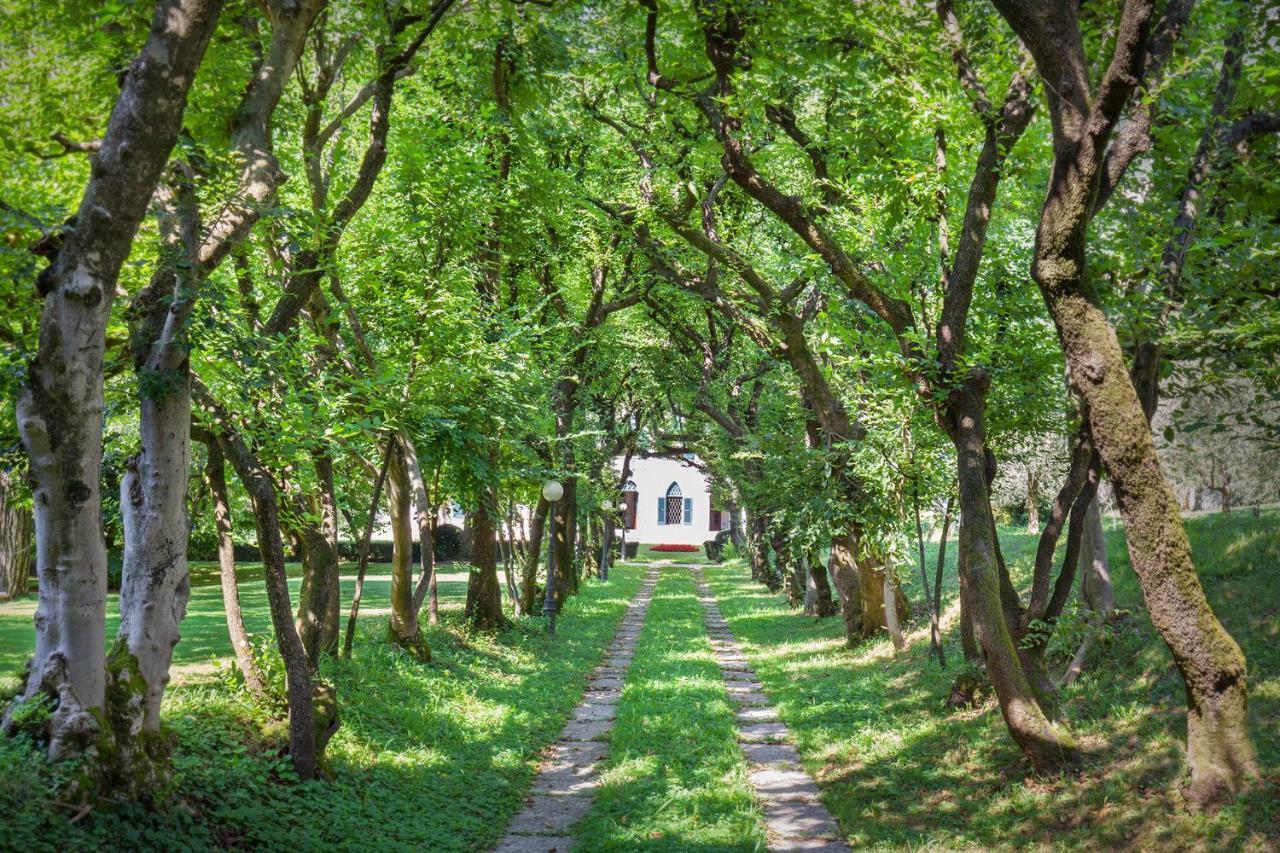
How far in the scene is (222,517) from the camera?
317 inches

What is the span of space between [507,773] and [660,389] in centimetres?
1831

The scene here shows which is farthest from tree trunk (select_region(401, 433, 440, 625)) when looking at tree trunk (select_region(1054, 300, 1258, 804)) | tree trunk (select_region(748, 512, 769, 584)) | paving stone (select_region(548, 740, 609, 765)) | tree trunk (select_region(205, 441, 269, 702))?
tree trunk (select_region(748, 512, 769, 584))

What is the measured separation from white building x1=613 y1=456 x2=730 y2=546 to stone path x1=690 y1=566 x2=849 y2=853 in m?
51.1

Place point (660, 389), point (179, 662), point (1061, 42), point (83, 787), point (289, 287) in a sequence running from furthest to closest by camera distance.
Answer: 1. point (660, 389)
2. point (179, 662)
3. point (289, 287)
4. point (1061, 42)
5. point (83, 787)

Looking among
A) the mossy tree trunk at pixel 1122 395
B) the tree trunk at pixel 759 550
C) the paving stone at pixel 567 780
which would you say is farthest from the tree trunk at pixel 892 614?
the tree trunk at pixel 759 550

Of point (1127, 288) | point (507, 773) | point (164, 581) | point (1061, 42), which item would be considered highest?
point (1061, 42)

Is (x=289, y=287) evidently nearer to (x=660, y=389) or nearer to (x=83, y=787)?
(x=83, y=787)

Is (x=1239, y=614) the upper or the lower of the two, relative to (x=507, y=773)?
upper

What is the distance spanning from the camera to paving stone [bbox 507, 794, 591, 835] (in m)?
7.06

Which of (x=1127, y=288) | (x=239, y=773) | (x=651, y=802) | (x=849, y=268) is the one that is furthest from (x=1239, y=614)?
(x=239, y=773)

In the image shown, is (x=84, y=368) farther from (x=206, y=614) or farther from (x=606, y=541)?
(x=606, y=541)

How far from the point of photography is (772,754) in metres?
9.33

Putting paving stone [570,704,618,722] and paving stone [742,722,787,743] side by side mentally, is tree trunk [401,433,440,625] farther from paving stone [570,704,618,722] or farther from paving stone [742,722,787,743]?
paving stone [742,722,787,743]

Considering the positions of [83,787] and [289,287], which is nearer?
[83,787]
